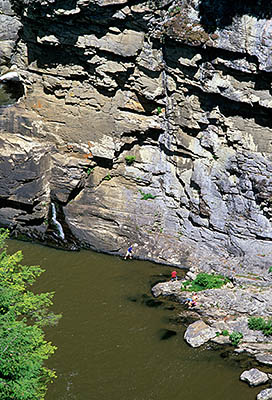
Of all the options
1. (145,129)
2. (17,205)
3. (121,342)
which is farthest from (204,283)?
(17,205)

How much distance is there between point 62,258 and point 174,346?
719 cm

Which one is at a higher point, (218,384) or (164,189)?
(164,189)

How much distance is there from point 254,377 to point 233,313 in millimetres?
3189

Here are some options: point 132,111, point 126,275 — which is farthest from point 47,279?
point 132,111

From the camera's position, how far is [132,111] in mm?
25969

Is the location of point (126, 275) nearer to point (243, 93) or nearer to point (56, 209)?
point (56, 209)

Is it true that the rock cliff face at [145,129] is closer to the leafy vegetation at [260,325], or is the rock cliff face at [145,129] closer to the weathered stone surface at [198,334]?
the leafy vegetation at [260,325]

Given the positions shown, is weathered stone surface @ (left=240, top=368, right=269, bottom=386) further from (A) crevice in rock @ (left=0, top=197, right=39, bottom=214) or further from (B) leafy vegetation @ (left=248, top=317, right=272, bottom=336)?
(A) crevice in rock @ (left=0, top=197, right=39, bottom=214)

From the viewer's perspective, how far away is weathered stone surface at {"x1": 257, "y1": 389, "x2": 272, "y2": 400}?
19.3 metres

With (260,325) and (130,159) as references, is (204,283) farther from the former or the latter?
(130,159)

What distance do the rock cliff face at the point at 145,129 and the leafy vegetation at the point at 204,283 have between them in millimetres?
1095

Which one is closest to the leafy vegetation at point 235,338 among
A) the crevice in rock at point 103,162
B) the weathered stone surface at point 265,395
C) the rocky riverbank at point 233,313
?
the rocky riverbank at point 233,313

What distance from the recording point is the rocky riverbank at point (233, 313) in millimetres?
21188

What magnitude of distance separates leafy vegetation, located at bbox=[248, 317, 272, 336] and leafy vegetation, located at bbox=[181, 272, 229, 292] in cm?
243
